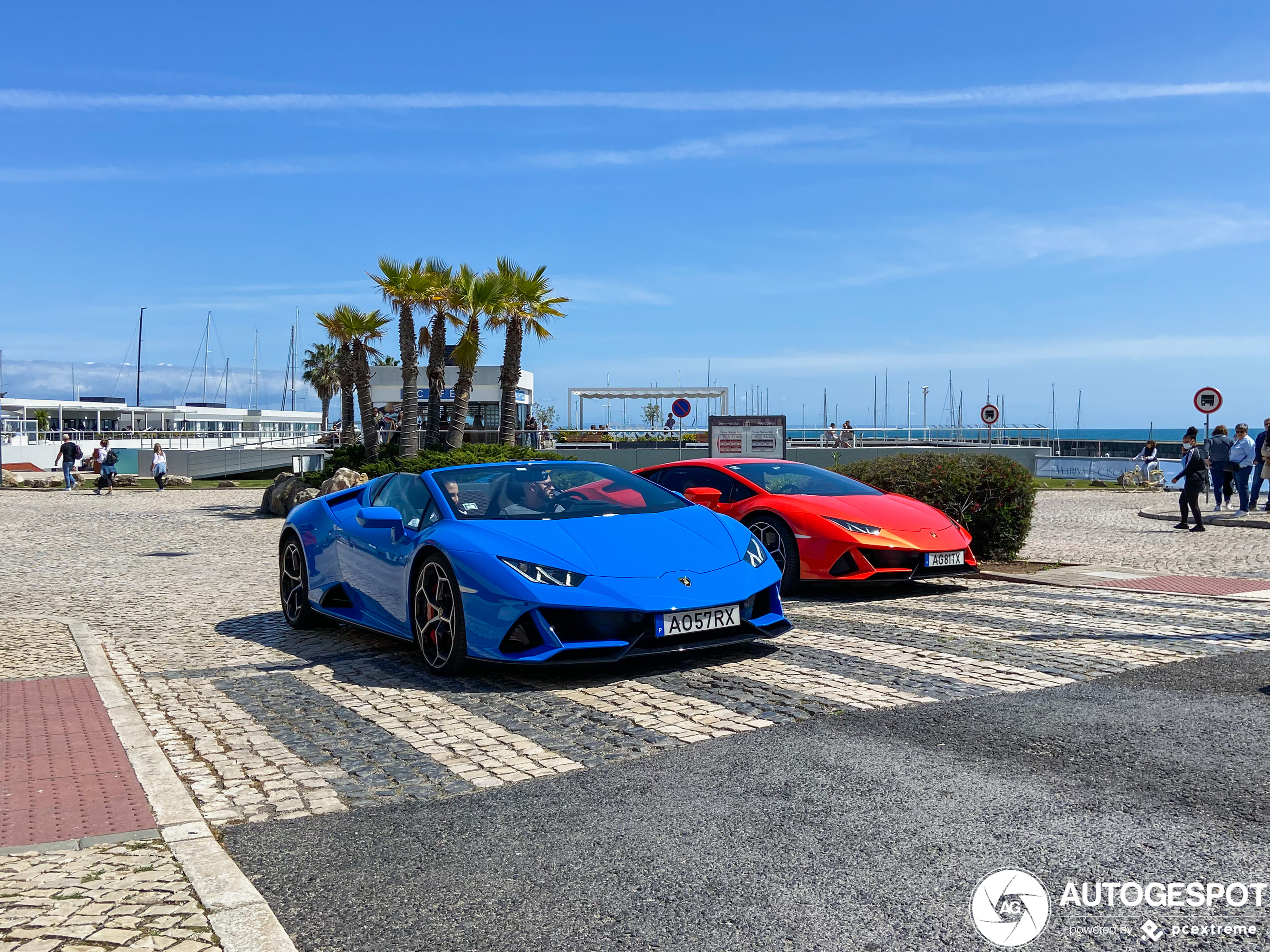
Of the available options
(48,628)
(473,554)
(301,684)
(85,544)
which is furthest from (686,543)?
(85,544)

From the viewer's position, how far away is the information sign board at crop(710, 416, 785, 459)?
20078 millimetres

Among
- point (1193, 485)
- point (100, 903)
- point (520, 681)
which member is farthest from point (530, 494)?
point (1193, 485)

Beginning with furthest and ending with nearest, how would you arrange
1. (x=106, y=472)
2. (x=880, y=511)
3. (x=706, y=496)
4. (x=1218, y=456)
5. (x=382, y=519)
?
(x=106, y=472) < (x=1218, y=456) < (x=706, y=496) < (x=880, y=511) < (x=382, y=519)

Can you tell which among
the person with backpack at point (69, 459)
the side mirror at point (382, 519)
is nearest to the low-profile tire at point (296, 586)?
the side mirror at point (382, 519)

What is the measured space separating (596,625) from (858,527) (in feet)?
13.3

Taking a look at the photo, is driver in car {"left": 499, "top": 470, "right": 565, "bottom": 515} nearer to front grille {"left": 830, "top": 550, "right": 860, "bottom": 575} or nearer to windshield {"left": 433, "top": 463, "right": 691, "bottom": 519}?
windshield {"left": 433, "top": 463, "right": 691, "bottom": 519}

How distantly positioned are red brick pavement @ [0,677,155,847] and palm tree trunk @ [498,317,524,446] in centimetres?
2248

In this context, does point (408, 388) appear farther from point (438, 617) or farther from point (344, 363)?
point (438, 617)

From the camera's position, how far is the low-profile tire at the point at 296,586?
8.59 m

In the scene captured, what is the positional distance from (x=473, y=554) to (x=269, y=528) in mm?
15200

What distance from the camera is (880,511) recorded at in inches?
395

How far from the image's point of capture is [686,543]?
683cm

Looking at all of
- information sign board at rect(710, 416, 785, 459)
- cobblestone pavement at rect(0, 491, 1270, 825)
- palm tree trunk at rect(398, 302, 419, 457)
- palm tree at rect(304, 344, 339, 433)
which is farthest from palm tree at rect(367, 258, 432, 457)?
palm tree at rect(304, 344, 339, 433)

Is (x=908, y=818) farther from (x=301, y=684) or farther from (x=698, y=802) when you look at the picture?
(x=301, y=684)
